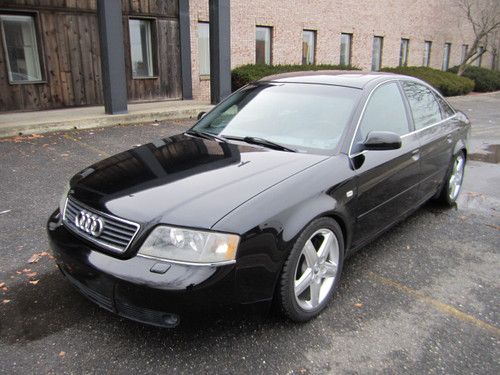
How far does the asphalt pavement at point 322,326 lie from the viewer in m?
2.43

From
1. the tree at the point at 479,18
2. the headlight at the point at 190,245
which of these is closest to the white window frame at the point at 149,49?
the headlight at the point at 190,245

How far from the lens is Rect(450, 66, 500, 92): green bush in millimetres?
25219

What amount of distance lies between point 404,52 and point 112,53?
18.3 m

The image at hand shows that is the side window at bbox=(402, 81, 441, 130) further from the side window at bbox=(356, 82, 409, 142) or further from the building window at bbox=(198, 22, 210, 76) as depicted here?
the building window at bbox=(198, 22, 210, 76)

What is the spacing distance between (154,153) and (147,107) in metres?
8.45

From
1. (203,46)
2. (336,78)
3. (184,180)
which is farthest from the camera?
A: (203,46)

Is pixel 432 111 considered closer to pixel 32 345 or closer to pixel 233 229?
pixel 233 229

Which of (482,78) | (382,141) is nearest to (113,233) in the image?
(382,141)

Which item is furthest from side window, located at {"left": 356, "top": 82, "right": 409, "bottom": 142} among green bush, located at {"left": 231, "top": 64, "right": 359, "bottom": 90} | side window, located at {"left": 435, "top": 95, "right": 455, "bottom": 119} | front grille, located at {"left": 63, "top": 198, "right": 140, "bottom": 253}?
green bush, located at {"left": 231, "top": 64, "right": 359, "bottom": 90}

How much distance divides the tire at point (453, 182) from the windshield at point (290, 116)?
2.02 metres

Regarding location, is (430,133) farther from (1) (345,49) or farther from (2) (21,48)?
(1) (345,49)

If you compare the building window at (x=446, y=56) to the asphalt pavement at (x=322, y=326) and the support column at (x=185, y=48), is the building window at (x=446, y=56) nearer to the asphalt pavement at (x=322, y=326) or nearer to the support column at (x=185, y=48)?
the support column at (x=185, y=48)

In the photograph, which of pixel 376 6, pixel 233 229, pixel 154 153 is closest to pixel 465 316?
pixel 233 229

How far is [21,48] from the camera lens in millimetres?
10148
